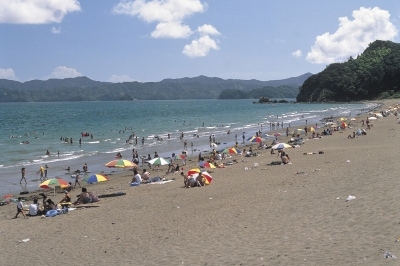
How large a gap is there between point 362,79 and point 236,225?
138162mm

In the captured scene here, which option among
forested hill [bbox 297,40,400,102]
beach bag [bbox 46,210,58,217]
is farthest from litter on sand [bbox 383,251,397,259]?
forested hill [bbox 297,40,400,102]

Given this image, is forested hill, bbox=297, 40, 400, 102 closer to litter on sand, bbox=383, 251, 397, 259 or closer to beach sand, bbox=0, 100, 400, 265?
beach sand, bbox=0, 100, 400, 265

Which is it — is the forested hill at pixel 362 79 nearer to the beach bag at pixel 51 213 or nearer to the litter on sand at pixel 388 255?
the beach bag at pixel 51 213

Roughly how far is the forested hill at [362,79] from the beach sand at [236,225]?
380 ft

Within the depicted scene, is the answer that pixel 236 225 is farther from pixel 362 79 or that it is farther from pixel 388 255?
pixel 362 79

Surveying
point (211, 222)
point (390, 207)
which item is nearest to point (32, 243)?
point (211, 222)

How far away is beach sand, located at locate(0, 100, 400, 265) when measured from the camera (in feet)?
29.3

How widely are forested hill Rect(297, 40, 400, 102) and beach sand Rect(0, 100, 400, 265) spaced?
116 meters

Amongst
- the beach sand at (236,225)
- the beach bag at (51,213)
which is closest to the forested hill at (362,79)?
the beach sand at (236,225)

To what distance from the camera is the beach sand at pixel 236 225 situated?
893cm

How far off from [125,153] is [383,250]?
30975mm

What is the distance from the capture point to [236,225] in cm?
1152

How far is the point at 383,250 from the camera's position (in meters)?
8.07

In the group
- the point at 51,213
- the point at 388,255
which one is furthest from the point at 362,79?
the point at 388,255
